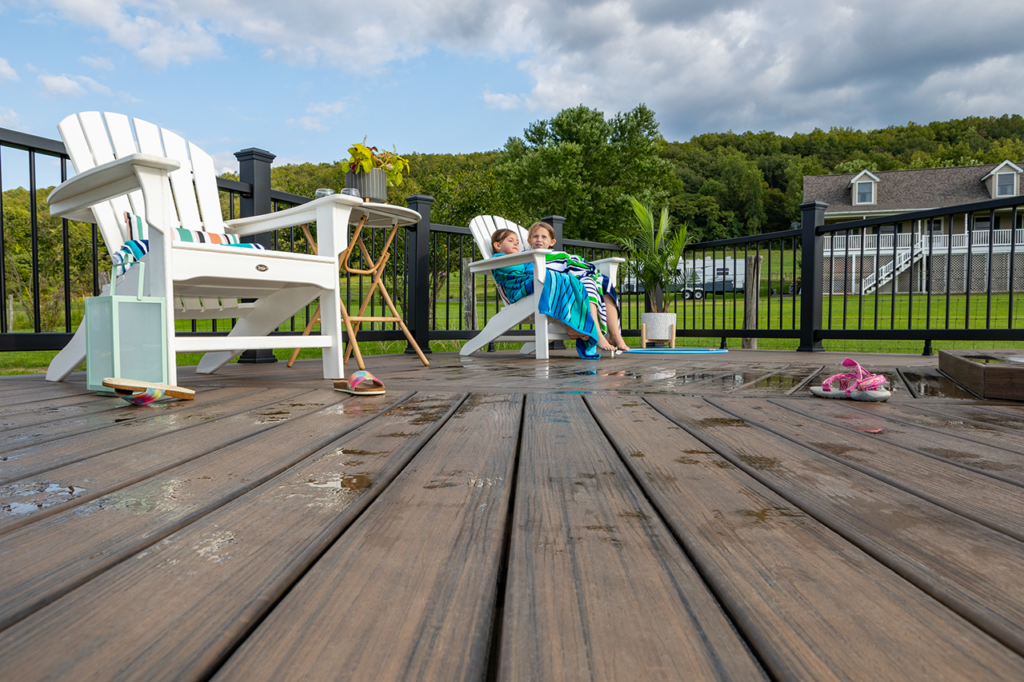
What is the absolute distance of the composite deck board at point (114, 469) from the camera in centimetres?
76

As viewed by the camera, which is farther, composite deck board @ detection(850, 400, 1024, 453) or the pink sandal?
the pink sandal

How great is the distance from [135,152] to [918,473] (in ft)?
9.75

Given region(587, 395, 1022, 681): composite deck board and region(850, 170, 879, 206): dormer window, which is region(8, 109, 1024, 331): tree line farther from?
region(850, 170, 879, 206): dormer window

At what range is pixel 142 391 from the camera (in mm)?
1708

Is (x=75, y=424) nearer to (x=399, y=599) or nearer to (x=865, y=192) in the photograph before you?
(x=399, y=599)

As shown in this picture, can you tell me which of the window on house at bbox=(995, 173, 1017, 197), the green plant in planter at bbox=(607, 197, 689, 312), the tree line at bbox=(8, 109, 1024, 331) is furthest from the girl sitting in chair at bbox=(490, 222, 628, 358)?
the window on house at bbox=(995, 173, 1017, 197)

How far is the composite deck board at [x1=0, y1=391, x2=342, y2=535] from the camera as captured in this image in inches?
29.9

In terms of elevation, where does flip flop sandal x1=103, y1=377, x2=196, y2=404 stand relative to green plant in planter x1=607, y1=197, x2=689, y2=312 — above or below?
below

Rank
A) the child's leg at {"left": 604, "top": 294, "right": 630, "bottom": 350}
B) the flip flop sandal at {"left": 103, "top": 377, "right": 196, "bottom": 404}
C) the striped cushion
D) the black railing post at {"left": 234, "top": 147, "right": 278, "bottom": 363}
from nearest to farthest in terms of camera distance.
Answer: the flip flop sandal at {"left": 103, "top": 377, "right": 196, "bottom": 404} → the striped cushion → the black railing post at {"left": 234, "top": 147, "right": 278, "bottom": 363} → the child's leg at {"left": 604, "top": 294, "right": 630, "bottom": 350}

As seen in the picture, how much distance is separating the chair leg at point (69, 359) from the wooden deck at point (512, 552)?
1.11m

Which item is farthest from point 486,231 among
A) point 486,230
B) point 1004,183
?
point 1004,183

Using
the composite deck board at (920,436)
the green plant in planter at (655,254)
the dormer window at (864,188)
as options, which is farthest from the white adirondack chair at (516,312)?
the dormer window at (864,188)

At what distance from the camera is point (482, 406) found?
167 centimetres

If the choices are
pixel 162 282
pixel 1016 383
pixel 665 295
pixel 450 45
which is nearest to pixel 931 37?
pixel 450 45
